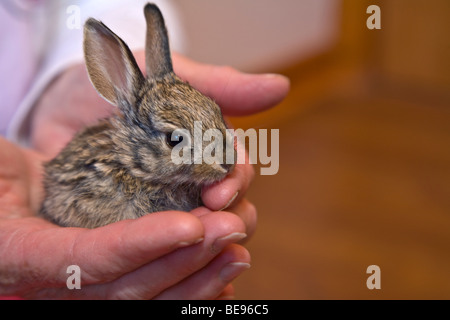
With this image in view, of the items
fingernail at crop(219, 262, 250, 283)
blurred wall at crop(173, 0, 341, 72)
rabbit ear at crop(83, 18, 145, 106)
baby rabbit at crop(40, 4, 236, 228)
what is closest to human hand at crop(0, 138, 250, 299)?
fingernail at crop(219, 262, 250, 283)

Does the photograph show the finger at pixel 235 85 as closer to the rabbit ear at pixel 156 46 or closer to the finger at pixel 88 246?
the rabbit ear at pixel 156 46

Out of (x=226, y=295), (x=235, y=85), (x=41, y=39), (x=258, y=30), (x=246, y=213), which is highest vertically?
(x=258, y=30)

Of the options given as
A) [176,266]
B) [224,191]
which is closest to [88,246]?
[176,266]

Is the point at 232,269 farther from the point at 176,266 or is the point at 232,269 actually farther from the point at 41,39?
the point at 41,39

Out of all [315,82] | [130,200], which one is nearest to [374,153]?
[315,82]

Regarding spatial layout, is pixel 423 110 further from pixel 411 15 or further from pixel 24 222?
pixel 24 222

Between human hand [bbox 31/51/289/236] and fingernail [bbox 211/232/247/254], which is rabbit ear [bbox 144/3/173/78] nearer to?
human hand [bbox 31/51/289/236]

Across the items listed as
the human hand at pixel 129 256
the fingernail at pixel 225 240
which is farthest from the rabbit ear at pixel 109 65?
the fingernail at pixel 225 240
